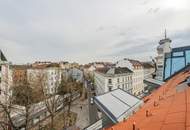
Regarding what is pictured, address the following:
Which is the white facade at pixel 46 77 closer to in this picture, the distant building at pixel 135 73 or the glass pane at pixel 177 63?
the glass pane at pixel 177 63

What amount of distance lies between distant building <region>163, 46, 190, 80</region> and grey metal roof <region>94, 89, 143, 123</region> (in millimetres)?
6949

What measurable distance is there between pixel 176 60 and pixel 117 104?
1127 cm

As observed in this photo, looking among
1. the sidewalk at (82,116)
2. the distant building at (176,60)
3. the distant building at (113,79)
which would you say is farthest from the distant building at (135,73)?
the distant building at (176,60)

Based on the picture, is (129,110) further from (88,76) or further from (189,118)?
(88,76)

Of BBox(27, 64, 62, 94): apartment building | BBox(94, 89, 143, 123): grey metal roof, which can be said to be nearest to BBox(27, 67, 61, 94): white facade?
BBox(27, 64, 62, 94): apartment building

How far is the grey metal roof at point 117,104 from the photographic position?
409 inches

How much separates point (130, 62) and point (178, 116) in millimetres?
76149

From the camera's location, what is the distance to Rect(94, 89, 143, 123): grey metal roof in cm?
1040

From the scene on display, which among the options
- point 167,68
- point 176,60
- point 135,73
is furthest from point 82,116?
point 135,73

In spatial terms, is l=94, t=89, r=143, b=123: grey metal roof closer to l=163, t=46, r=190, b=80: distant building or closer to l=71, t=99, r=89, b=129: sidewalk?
l=163, t=46, r=190, b=80: distant building

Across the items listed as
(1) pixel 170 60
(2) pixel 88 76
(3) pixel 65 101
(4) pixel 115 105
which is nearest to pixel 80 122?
(3) pixel 65 101

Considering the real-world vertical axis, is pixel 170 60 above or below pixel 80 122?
above

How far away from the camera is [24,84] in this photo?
32969 millimetres

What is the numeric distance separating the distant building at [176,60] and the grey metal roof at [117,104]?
22.8 ft
